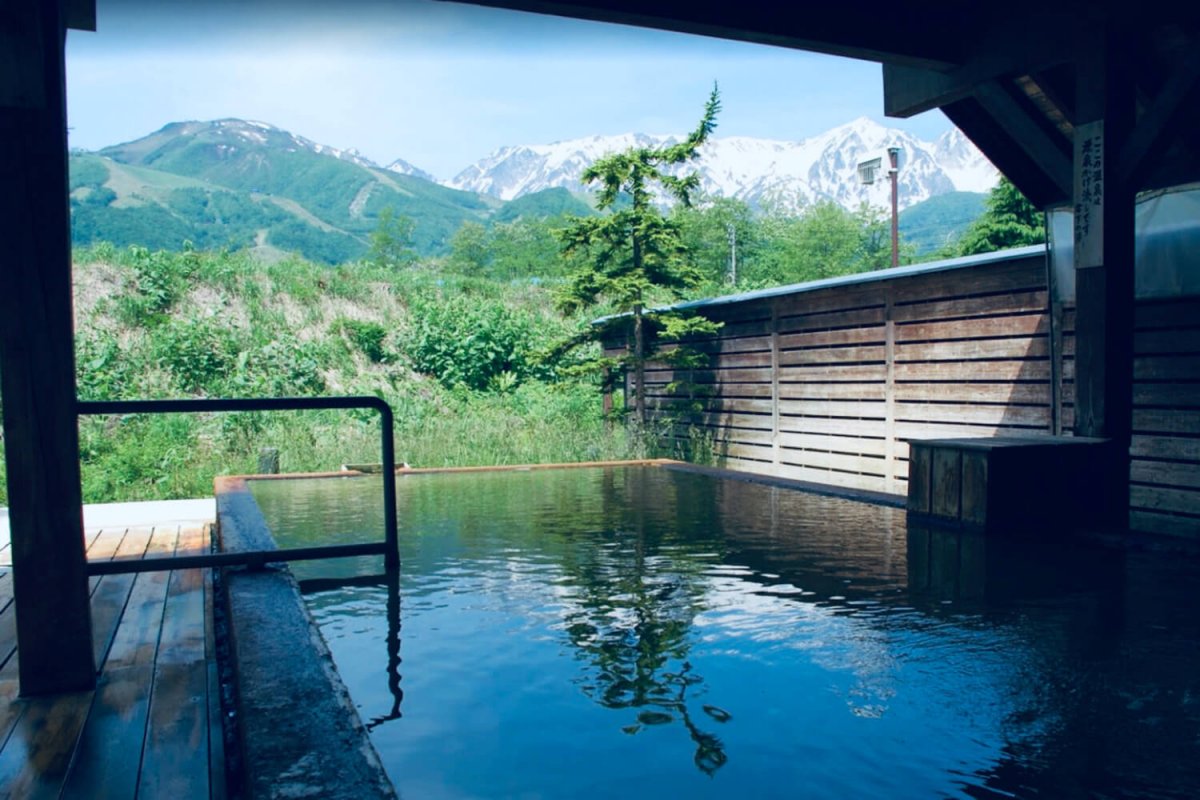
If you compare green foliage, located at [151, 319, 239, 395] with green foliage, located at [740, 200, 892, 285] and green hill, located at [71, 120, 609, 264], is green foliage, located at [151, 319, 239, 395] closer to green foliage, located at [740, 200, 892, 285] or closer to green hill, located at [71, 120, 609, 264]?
green hill, located at [71, 120, 609, 264]

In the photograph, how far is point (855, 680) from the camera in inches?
112

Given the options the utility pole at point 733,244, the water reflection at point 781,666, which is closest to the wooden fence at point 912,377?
the water reflection at point 781,666

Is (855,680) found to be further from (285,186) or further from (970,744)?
(285,186)

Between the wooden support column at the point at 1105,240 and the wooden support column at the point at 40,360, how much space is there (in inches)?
189

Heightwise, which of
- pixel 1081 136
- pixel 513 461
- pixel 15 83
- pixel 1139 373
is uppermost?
pixel 1081 136

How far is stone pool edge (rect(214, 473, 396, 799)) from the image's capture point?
169cm

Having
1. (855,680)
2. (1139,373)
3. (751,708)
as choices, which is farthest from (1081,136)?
(751,708)

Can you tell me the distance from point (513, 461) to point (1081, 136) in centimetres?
707

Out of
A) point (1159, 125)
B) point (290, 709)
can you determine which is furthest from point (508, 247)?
point (290, 709)

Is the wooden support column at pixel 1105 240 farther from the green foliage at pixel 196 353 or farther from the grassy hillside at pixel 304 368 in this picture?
the green foliage at pixel 196 353

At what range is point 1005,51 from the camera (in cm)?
532

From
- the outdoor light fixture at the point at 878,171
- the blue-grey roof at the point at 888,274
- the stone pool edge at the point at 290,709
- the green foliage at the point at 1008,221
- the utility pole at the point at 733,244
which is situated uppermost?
the utility pole at the point at 733,244

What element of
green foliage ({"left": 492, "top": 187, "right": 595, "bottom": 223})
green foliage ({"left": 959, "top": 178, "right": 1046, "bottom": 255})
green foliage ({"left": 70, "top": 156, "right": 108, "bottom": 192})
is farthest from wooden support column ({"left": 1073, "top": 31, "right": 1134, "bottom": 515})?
green foliage ({"left": 492, "top": 187, "right": 595, "bottom": 223})

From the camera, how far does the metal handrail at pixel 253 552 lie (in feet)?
11.1
